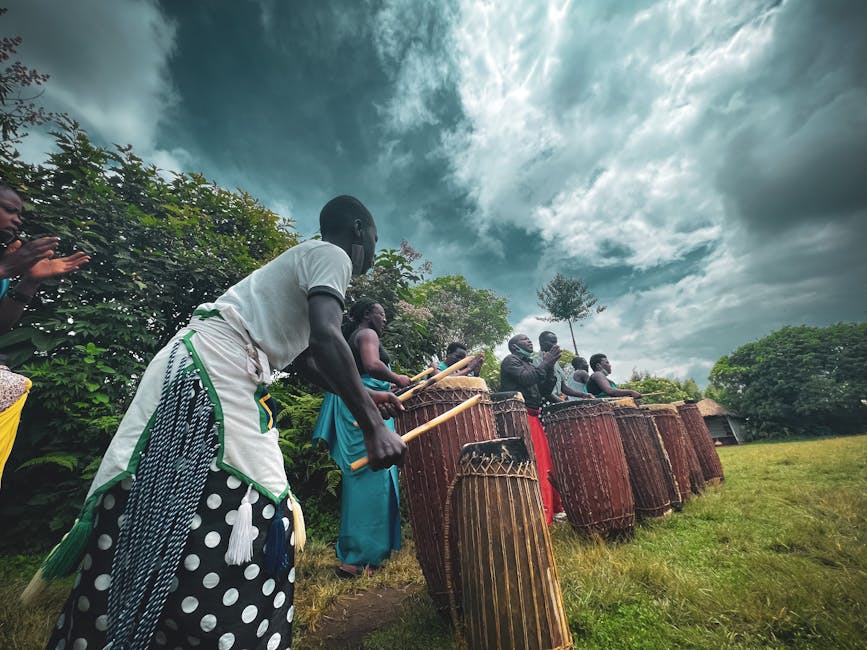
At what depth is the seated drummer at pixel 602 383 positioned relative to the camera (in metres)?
5.66

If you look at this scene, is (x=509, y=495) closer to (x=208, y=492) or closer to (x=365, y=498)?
(x=208, y=492)

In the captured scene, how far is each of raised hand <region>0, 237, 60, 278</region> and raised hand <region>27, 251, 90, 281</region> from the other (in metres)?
0.03

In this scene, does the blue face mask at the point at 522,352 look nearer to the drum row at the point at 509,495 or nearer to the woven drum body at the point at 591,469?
the drum row at the point at 509,495

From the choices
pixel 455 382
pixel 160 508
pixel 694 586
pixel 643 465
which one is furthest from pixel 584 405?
pixel 160 508

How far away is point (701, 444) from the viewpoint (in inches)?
227

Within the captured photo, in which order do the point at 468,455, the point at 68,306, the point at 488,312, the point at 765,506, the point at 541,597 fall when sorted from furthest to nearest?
the point at 488,312, the point at 68,306, the point at 765,506, the point at 468,455, the point at 541,597

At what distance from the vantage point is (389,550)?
3.37 m

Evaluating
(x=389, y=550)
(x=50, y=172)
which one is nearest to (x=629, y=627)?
(x=389, y=550)

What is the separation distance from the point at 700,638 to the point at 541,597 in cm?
89

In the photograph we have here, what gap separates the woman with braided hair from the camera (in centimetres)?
320

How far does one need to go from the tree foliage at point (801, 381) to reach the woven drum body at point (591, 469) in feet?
113

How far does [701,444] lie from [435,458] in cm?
561

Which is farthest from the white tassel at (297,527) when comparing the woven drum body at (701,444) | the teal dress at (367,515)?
the woven drum body at (701,444)

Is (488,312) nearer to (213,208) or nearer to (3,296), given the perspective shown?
(213,208)
